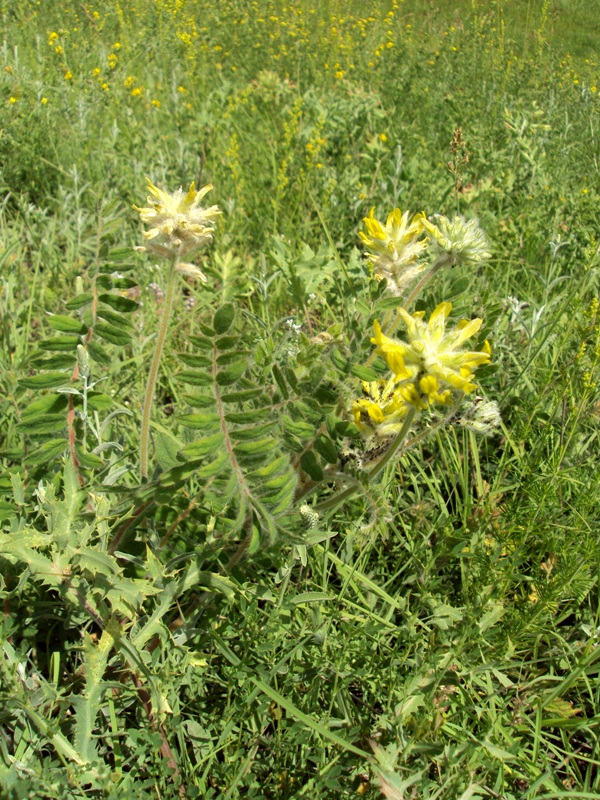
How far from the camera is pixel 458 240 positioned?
155 cm

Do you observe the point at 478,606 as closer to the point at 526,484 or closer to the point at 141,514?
the point at 526,484

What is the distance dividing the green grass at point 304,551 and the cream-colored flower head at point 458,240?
21 centimetres

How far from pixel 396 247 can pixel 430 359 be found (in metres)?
0.45

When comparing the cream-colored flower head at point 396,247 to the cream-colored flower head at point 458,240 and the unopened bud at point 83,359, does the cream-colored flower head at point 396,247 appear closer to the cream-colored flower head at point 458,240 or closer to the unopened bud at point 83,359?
the cream-colored flower head at point 458,240

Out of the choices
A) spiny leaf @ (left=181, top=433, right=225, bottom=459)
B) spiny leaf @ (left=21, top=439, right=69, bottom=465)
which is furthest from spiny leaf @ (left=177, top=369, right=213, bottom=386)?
spiny leaf @ (left=21, top=439, right=69, bottom=465)

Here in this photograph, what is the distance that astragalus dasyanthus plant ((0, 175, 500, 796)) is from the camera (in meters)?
1.28

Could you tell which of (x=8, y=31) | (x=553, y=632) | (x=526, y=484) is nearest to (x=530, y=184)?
(x=526, y=484)

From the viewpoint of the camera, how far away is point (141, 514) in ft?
5.09

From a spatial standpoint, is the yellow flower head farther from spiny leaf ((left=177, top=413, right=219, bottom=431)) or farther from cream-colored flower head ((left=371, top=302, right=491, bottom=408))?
spiny leaf ((left=177, top=413, right=219, bottom=431))

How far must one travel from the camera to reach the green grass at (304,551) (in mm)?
1378

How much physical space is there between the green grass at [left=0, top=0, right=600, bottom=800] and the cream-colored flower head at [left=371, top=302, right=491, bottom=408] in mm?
249

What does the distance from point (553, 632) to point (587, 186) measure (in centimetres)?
315

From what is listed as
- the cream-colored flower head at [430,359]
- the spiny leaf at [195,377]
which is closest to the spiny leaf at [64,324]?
the spiny leaf at [195,377]

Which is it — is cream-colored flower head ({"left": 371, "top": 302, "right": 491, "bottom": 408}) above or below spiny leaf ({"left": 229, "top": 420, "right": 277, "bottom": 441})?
above
